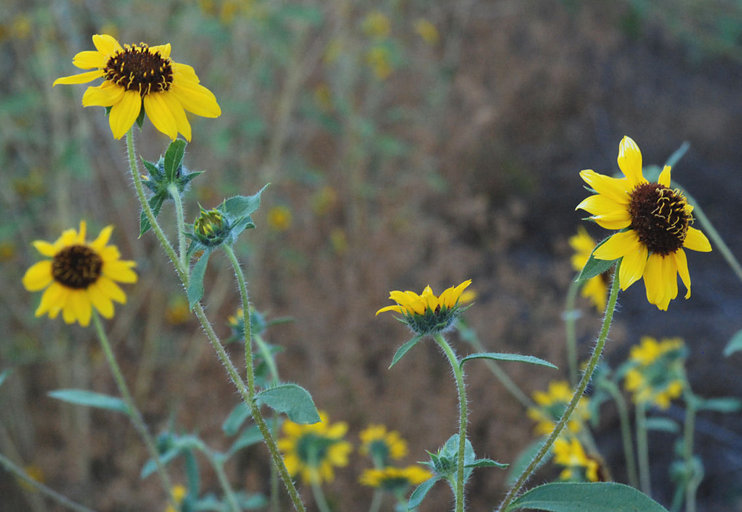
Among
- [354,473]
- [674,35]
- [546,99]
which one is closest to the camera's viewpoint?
[354,473]

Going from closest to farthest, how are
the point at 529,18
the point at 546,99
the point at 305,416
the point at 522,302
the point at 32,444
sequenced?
the point at 305,416 < the point at 32,444 < the point at 522,302 < the point at 546,99 < the point at 529,18

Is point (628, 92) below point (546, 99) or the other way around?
the other way around

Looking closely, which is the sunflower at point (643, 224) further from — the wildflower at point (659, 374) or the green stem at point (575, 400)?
the wildflower at point (659, 374)

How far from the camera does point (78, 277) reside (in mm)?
1231

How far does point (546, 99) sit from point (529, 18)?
4.71ft

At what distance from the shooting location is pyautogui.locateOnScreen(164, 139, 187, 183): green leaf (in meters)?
0.84

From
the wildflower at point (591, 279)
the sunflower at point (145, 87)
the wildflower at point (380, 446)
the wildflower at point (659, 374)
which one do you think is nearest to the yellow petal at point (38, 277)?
the sunflower at point (145, 87)

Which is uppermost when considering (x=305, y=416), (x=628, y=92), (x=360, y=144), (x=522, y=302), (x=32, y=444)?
(x=628, y=92)

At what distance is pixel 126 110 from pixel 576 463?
3.29 feet

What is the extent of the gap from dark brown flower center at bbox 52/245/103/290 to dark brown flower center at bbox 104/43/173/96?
0.48 metres

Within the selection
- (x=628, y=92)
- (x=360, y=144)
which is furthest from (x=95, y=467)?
(x=628, y=92)

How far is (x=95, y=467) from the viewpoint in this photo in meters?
2.80

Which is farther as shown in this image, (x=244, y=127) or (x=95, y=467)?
(x=95, y=467)

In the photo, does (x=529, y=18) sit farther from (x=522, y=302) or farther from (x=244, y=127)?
(x=244, y=127)
